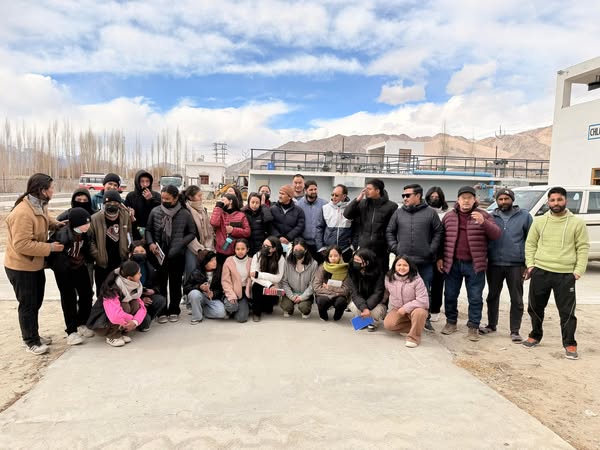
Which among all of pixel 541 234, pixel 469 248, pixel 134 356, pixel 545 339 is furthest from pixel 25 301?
pixel 545 339

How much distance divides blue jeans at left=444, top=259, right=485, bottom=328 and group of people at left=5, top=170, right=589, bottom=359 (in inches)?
0.5

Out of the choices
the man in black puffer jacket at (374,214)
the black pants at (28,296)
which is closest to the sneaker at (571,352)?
the man in black puffer jacket at (374,214)

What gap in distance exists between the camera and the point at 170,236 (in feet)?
16.7

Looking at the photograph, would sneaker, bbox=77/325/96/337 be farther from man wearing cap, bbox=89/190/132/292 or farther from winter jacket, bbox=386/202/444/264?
winter jacket, bbox=386/202/444/264

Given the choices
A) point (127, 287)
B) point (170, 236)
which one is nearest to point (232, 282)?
point (170, 236)

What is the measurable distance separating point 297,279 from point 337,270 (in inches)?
21.1

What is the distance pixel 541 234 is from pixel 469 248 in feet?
2.43

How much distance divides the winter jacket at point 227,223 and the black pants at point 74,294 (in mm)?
1632

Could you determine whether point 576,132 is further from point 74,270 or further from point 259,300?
point 74,270

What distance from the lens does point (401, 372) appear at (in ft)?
12.6

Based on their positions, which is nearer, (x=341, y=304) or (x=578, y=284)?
(x=341, y=304)

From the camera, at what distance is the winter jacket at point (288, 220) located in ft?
19.0

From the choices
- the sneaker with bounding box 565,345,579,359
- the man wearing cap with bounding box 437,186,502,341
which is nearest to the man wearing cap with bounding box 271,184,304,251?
the man wearing cap with bounding box 437,186,502,341

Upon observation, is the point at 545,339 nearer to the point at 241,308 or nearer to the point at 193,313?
the point at 241,308
